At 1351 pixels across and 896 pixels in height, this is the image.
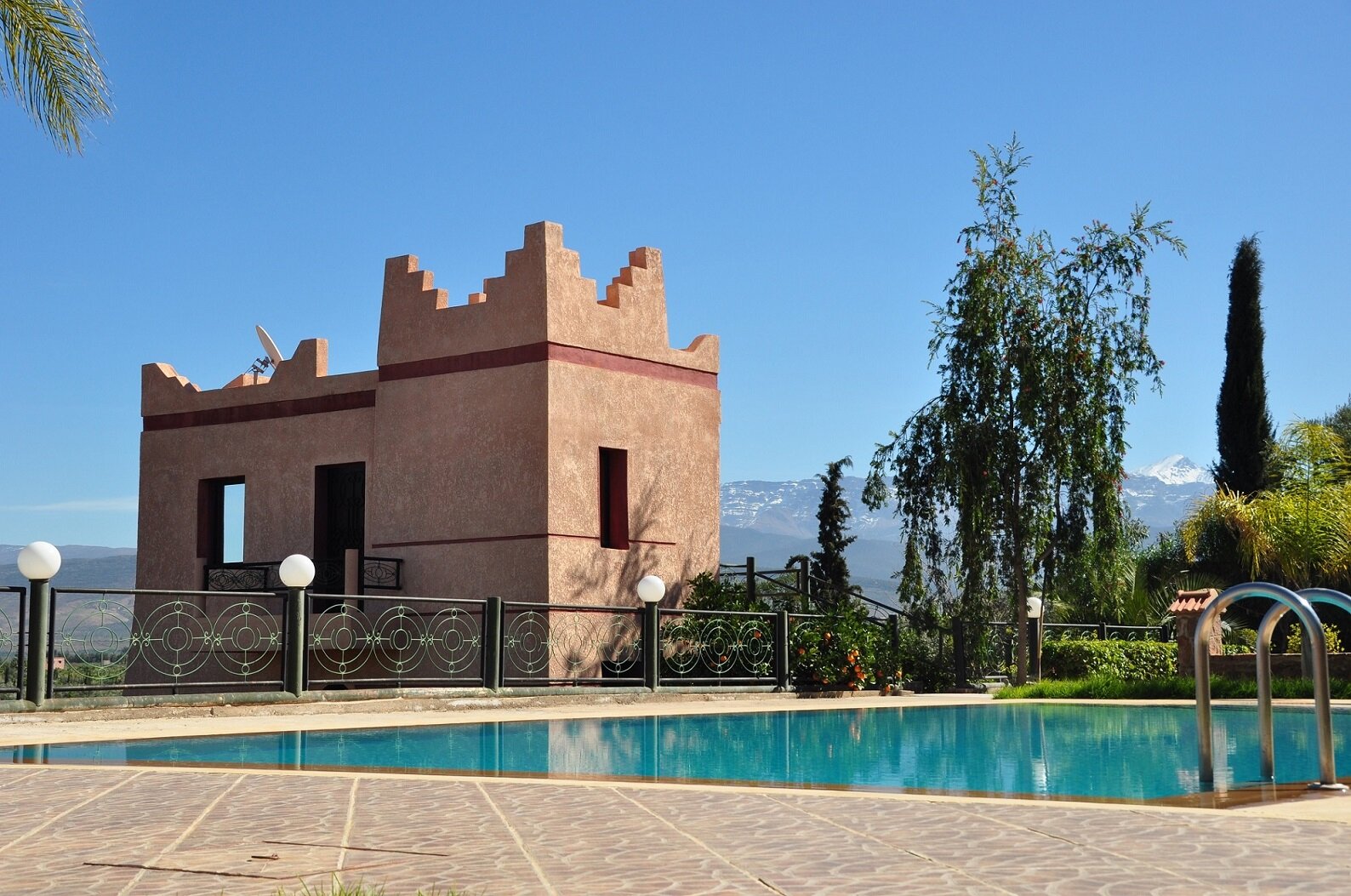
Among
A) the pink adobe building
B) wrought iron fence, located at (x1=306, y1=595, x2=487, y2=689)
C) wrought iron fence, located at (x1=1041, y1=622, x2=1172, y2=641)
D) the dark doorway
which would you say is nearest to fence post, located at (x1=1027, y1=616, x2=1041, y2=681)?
wrought iron fence, located at (x1=1041, y1=622, x2=1172, y2=641)

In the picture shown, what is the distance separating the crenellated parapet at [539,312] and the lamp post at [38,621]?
8178 millimetres

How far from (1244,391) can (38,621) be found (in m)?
28.5

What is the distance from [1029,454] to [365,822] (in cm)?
1518

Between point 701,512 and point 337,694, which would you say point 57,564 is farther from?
point 701,512

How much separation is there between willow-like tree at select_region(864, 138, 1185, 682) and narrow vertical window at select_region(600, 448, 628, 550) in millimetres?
3991

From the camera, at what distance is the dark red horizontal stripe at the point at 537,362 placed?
64.0 ft

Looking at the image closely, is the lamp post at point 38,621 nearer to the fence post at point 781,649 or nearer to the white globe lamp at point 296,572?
the white globe lamp at point 296,572

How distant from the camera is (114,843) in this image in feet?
16.1

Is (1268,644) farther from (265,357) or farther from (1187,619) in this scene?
(265,357)

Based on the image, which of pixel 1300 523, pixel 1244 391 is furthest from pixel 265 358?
pixel 1244 391

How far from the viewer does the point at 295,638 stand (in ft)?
47.9

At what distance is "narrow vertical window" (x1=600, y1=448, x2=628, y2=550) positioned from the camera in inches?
802

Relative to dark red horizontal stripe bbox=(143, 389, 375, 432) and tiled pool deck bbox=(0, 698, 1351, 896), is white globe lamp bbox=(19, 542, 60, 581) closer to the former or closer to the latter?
tiled pool deck bbox=(0, 698, 1351, 896)

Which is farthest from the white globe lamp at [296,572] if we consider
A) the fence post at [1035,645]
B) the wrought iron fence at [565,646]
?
the fence post at [1035,645]
